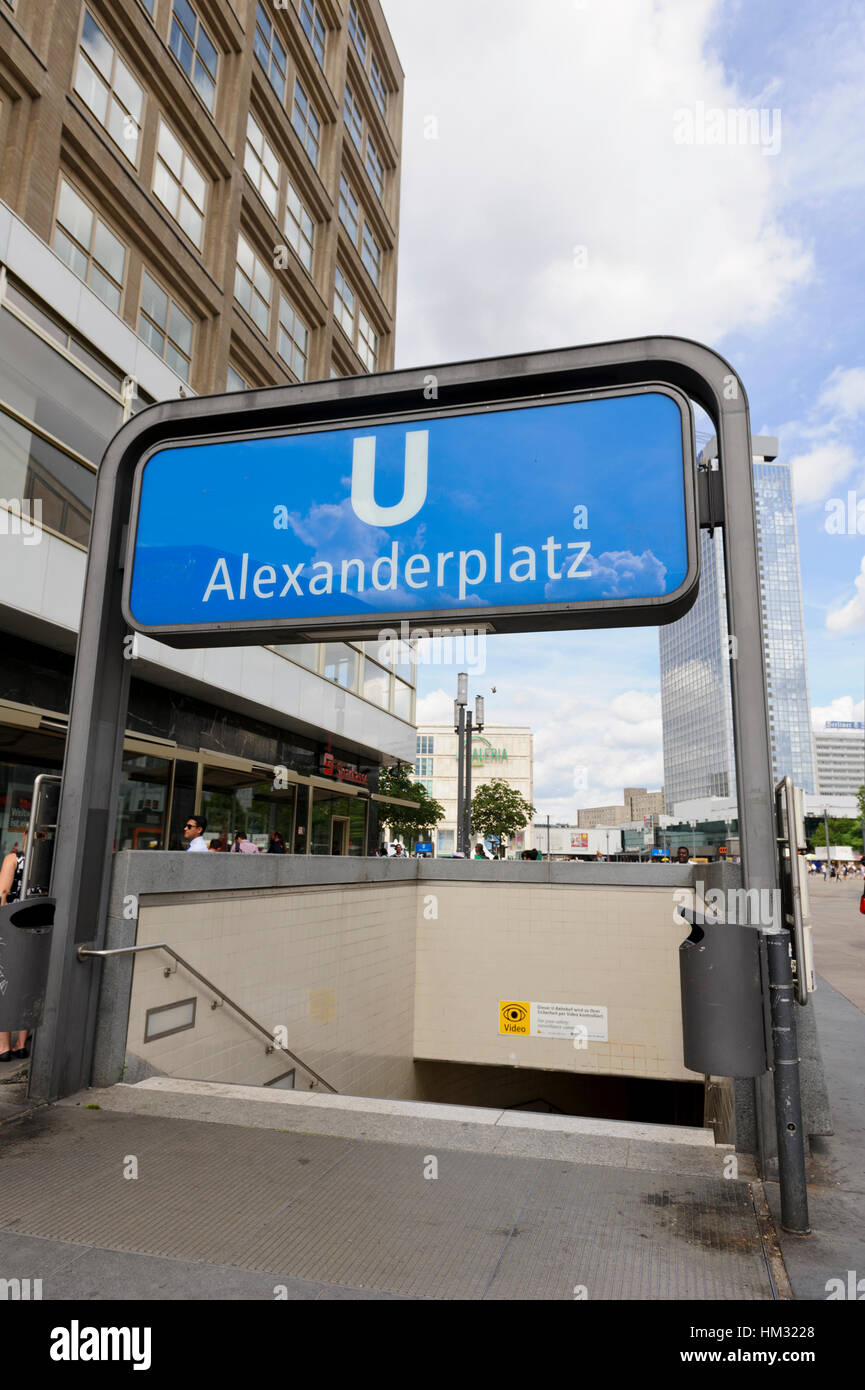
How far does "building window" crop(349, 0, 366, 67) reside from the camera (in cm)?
2784

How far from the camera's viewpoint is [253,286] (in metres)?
21.1

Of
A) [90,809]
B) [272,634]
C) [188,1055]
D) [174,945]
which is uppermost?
[272,634]

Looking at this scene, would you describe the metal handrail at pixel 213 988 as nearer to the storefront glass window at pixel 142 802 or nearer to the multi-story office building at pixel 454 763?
the storefront glass window at pixel 142 802

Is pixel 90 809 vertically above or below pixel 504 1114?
above

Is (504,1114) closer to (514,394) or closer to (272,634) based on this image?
(272,634)

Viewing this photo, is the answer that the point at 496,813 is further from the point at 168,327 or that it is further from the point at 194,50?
the point at 194,50

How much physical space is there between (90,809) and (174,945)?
1618 millimetres

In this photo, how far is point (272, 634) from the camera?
17.5ft

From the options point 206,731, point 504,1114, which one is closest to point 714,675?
point 206,731

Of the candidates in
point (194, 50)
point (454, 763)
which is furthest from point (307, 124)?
point (454, 763)

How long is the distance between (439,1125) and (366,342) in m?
28.5

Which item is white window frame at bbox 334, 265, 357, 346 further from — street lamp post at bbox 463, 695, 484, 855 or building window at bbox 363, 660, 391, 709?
street lamp post at bbox 463, 695, 484, 855

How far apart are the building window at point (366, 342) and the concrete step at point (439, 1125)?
2620 cm

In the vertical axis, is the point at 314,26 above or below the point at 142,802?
above
